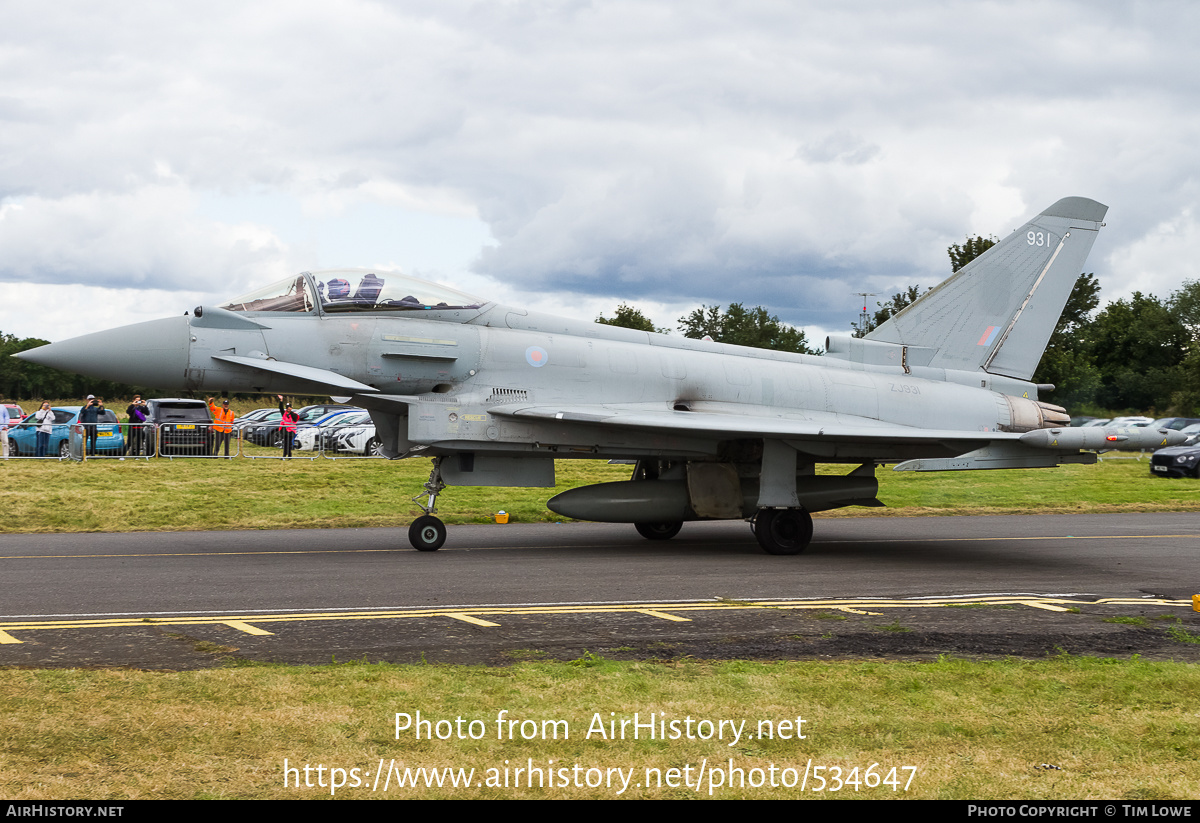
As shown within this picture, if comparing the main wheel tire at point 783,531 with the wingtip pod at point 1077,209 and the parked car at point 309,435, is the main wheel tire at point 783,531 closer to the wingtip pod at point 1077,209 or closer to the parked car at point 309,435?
the wingtip pod at point 1077,209

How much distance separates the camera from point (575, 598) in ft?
32.8

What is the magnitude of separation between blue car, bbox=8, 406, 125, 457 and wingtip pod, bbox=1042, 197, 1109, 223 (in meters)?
22.6

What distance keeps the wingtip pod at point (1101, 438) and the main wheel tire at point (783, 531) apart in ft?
9.86

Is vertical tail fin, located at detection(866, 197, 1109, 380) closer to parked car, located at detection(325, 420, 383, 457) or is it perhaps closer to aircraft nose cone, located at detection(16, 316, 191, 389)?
aircraft nose cone, located at detection(16, 316, 191, 389)

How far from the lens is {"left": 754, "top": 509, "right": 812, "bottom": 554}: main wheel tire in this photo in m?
14.1

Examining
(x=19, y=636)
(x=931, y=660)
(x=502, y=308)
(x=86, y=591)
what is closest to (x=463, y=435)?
(x=502, y=308)

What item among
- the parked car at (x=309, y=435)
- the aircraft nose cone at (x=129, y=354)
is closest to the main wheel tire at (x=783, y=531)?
the aircraft nose cone at (x=129, y=354)

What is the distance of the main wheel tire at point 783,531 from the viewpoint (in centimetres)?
1410

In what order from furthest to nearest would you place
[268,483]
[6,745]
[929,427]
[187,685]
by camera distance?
[268,483] < [929,427] < [187,685] < [6,745]

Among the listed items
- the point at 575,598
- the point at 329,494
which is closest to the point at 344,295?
the point at 575,598

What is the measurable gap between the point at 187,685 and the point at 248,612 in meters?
3.02

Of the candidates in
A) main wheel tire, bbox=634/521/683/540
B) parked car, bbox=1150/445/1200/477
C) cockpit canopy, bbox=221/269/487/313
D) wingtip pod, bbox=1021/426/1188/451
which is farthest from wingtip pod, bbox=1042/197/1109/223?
parked car, bbox=1150/445/1200/477

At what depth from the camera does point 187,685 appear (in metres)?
6.03
